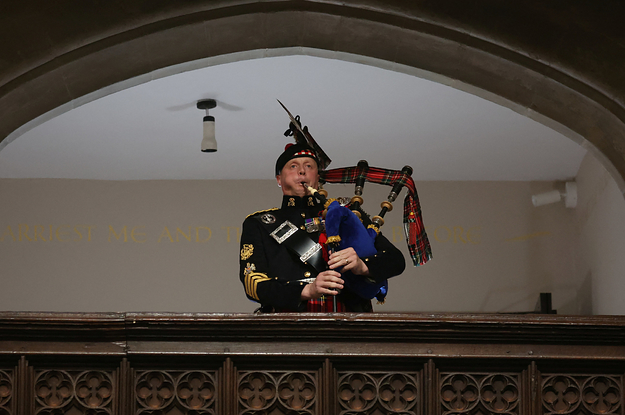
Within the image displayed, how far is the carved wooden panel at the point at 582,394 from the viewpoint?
2.05 metres

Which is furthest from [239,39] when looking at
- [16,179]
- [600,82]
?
[16,179]

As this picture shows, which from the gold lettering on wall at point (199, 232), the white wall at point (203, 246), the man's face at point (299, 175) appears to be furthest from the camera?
the gold lettering on wall at point (199, 232)

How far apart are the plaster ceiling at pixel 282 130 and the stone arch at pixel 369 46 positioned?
224cm

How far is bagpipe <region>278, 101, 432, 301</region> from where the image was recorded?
231 centimetres

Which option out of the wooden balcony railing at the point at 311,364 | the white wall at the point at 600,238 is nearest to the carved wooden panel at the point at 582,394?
the wooden balcony railing at the point at 311,364

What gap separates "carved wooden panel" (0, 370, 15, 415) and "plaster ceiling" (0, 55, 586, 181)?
3.64m

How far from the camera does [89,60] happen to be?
2.86 m

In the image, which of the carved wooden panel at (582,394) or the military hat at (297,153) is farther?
the military hat at (297,153)

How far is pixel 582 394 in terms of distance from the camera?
2.05 metres

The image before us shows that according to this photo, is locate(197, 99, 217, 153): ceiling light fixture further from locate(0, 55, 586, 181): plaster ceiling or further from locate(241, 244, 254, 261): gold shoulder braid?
locate(241, 244, 254, 261): gold shoulder braid

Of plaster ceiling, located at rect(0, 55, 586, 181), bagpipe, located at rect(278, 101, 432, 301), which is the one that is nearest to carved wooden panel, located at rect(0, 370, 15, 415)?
bagpipe, located at rect(278, 101, 432, 301)

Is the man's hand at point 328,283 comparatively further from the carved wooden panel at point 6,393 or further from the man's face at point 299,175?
the carved wooden panel at point 6,393

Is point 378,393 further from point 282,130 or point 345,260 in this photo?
point 282,130

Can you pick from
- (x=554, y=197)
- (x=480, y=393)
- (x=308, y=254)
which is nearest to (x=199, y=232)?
(x=554, y=197)
